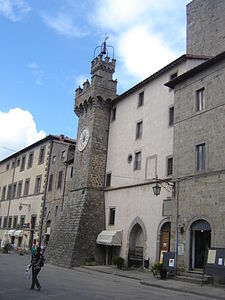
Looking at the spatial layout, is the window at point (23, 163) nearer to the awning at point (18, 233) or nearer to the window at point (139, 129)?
the awning at point (18, 233)

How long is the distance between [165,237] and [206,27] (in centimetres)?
1493

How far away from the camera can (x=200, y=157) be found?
18.0 meters

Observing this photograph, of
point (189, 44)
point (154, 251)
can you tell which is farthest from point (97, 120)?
point (154, 251)

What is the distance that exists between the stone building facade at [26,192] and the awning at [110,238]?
11838 millimetres

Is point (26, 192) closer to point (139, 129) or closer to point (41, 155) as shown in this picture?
point (41, 155)

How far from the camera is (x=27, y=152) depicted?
146 feet

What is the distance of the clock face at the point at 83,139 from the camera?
96.1 feet

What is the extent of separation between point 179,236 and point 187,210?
1377mm

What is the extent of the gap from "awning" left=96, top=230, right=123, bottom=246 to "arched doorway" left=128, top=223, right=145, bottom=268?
3.51 feet

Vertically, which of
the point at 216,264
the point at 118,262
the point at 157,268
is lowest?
the point at 118,262

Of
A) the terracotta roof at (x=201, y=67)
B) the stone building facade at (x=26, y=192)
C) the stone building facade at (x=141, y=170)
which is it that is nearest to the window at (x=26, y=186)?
the stone building facade at (x=26, y=192)

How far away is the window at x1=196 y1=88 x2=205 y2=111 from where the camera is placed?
18.7m

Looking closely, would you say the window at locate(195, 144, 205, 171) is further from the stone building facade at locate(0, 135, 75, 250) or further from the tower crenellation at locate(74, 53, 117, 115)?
the stone building facade at locate(0, 135, 75, 250)

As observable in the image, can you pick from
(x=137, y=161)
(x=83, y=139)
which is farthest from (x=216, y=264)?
(x=83, y=139)
